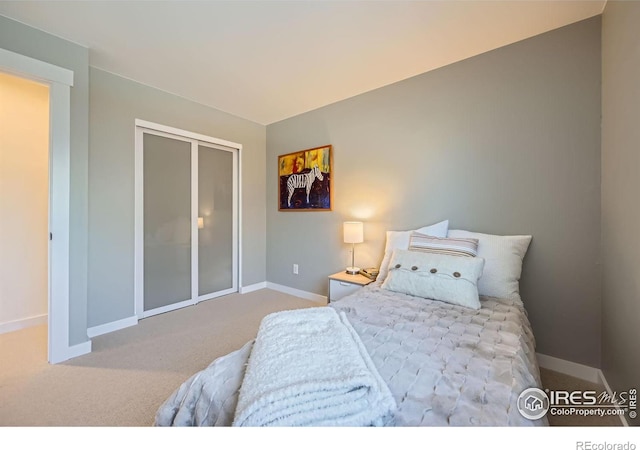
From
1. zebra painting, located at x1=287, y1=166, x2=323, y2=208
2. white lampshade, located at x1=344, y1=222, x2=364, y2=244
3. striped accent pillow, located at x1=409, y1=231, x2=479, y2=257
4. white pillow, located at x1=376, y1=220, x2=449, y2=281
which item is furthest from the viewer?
zebra painting, located at x1=287, y1=166, x2=323, y2=208

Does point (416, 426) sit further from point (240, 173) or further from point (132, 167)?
point (240, 173)

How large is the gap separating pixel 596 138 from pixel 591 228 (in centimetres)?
60

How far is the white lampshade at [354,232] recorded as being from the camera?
2643mm

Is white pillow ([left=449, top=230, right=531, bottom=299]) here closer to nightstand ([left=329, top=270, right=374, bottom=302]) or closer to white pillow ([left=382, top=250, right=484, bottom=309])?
white pillow ([left=382, top=250, right=484, bottom=309])

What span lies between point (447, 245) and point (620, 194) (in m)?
0.91

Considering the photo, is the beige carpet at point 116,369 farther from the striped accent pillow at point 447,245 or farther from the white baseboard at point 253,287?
the striped accent pillow at point 447,245

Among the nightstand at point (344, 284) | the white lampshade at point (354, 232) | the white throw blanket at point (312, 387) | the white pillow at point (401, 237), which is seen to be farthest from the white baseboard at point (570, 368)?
the white throw blanket at point (312, 387)

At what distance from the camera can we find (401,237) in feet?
7.79

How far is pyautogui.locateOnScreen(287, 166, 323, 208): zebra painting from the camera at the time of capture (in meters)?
3.25

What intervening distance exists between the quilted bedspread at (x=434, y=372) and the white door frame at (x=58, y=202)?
1.69 meters

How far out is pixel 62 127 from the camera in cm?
191

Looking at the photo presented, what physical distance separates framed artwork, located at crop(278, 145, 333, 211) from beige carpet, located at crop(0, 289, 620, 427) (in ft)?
5.02

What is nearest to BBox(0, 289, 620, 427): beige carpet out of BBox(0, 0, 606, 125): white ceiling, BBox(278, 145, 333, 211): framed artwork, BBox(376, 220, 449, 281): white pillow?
BBox(376, 220, 449, 281): white pillow

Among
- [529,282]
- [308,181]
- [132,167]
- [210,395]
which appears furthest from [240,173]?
[529,282]
